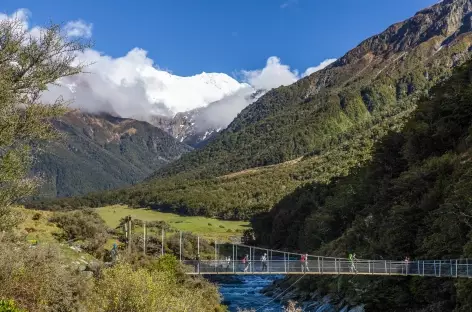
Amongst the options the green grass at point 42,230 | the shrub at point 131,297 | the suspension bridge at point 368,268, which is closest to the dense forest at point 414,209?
the suspension bridge at point 368,268

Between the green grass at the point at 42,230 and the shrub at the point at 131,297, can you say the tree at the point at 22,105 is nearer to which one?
the shrub at the point at 131,297

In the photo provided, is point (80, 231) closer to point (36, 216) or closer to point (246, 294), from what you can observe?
point (36, 216)

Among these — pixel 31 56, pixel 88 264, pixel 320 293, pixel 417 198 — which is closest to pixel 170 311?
pixel 31 56

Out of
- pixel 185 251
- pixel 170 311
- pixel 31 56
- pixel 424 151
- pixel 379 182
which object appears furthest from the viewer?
pixel 185 251

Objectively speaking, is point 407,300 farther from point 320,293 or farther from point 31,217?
point 31,217

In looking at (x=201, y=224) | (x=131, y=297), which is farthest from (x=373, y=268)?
(x=201, y=224)

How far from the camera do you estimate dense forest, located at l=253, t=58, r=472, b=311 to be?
33406mm

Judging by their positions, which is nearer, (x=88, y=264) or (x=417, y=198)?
(x=88, y=264)

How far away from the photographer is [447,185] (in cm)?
3862

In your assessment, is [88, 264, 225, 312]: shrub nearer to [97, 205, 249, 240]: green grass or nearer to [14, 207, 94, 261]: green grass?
[14, 207, 94, 261]: green grass

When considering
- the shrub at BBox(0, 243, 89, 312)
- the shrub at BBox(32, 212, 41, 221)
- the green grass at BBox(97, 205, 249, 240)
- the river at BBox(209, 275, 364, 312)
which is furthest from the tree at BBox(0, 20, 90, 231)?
the green grass at BBox(97, 205, 249, 240)

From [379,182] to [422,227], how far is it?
1909 centimetres

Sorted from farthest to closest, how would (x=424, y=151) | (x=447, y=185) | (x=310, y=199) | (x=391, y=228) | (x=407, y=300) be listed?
(x=310, y=199) → (x=424, y=151) → (x=391, y=228) → (x=447, y=185) → (x=407, y=300)

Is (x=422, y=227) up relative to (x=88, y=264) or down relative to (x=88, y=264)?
up
